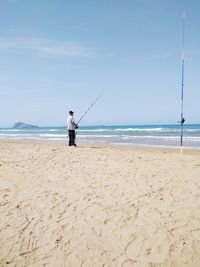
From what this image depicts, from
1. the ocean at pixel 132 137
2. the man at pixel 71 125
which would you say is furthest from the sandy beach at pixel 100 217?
the ocean at pixel 132 137

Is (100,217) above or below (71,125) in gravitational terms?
below

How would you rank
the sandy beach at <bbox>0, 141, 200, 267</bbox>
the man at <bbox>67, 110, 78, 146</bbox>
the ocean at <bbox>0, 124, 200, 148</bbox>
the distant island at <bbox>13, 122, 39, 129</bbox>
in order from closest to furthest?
the sandy beach at <bbox>0, 141, 200, 267</bbox> < the man at <bbox>67, 110, 78, 146</bbox> < the ocean at <bbox>0, 124, 200, 148</bbox> < the distant island at <bbox>13, 122, 39, 129</bbox>

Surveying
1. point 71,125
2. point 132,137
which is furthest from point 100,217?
point 132,137

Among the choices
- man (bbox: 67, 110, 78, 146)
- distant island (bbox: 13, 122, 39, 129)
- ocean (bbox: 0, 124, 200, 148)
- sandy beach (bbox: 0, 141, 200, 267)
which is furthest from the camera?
distant island (bbox: 13, 122, 39, 129)

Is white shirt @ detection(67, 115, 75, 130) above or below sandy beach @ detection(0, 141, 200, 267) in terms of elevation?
above

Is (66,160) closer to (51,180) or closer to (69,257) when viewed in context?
(51,180)

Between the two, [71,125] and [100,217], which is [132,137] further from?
[100,217]

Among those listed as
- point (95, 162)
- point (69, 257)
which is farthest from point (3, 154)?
point (69, 257)

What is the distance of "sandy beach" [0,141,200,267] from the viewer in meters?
4.47

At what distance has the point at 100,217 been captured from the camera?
5383mm

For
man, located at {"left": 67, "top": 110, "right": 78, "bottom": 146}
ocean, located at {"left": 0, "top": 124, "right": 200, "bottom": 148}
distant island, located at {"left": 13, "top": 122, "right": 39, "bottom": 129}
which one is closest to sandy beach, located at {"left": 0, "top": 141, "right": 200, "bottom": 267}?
man, located at {"left": 67, "top": 110, "right": 78, "bottom": 146}

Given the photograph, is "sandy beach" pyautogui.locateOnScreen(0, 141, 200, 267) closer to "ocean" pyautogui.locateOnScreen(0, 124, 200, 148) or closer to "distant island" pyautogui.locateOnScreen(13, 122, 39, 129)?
"ocean" pyautogui.locateOnScreen(0, 124, 200, 148)

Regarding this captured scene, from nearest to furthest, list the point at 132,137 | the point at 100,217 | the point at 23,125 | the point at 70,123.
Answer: the point at 100,217
the point at 70,123
the point at 132,137
the point at 23,125

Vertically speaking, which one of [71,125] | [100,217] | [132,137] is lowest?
[100,217]
